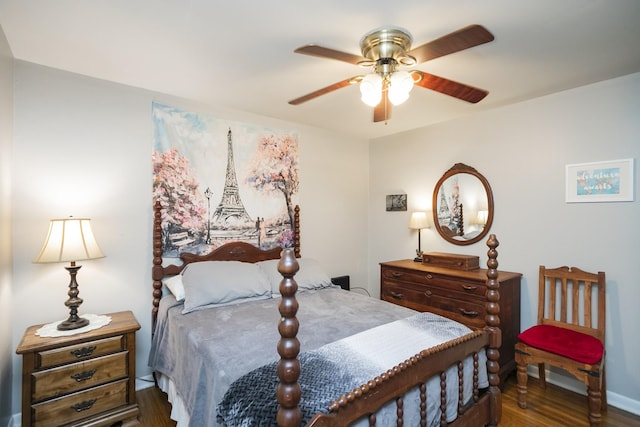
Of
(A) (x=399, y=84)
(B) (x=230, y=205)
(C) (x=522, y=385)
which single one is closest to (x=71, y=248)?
(B) (x=230, y=205)

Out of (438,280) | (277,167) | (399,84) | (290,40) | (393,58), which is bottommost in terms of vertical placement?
(438,280)

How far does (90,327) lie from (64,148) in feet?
4.33

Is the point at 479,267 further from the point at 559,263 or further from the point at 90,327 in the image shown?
the point at 90,327

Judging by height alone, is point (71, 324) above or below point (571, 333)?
above

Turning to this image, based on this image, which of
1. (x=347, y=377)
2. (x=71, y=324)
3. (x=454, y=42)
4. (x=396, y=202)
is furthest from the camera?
(x=396, y=202)

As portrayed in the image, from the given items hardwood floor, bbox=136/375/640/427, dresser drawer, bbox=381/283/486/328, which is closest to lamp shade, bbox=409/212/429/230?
dresser drawer, bbox=381/283/486/328

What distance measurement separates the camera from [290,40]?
188cm

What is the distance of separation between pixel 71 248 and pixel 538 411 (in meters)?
3.49

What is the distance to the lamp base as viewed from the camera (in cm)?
206

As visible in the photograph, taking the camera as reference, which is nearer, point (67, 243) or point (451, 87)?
point (451, 87)

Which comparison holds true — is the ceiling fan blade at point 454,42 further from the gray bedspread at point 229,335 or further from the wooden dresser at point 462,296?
the wooden dresser at point 462,296

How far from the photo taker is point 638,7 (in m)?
1.56

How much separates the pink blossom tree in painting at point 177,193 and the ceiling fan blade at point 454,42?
2.15 m

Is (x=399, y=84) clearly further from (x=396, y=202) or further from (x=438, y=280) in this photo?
(x=396, y=202)
